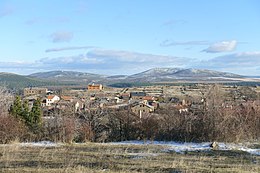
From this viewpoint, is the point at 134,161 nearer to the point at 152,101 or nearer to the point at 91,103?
the point at 91,103

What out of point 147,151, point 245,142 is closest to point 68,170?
point 147,151

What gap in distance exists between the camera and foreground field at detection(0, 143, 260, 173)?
1112 cm

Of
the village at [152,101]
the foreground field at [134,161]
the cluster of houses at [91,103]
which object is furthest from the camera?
the cluster of houses at [91,103]

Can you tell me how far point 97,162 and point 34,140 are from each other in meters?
10.6

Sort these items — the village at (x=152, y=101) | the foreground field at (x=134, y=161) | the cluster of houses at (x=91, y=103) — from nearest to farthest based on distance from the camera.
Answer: the foreground field at (x=134, y=161), the village at (x=152, y=101), the cluster of houses at (x=91, y=103)

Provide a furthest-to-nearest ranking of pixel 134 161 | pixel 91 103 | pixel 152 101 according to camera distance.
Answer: pixel 152 101
pixel 91 103
pixel 134 161

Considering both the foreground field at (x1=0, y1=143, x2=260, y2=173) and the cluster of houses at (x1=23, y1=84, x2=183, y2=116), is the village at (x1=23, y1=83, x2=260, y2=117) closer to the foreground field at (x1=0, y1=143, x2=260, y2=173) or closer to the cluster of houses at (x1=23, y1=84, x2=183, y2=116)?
the cluster of houses at (x1=23, y1=84, x2=183, y2=116)

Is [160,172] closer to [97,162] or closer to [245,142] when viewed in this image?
[97,162]

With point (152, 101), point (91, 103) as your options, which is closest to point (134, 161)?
point (91, 103)

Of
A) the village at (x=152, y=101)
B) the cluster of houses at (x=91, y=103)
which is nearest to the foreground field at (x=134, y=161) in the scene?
the village at (x=152, y=101)

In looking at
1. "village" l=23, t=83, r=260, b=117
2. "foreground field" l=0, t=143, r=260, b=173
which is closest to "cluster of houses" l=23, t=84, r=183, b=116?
"village" l=23, t=83, r=260, b=117

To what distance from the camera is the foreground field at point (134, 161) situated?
11.1 meters

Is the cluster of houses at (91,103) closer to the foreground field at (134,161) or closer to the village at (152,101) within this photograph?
the village at (152,101)

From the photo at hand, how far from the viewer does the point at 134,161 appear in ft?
43.1
